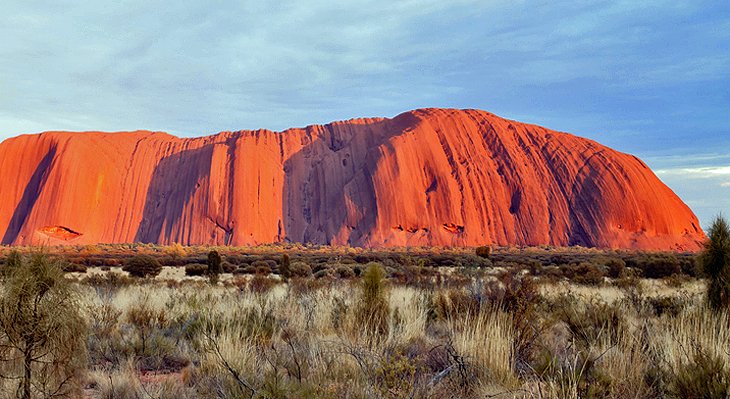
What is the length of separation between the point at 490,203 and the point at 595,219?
1379cm

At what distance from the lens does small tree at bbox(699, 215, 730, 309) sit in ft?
25.8

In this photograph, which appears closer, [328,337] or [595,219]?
[328,337]

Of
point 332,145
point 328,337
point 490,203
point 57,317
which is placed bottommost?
point 328,337

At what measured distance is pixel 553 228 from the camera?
70.6 meters

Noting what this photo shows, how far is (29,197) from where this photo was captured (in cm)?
7425

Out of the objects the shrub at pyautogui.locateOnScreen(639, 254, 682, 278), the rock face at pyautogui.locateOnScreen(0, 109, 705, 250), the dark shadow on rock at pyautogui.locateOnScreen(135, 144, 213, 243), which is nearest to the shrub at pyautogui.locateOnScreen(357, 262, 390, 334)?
the shrub at pyautogui.locateOnScreen(639, 254, 682, 278)

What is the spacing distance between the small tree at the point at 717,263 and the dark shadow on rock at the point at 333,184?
57.9 meters

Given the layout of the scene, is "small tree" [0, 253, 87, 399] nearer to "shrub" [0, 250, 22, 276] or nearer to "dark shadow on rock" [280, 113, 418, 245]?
"shrub" [0, 250, 22, 276]

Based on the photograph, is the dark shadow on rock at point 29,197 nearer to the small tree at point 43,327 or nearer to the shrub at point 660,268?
the shrub at point 660,268

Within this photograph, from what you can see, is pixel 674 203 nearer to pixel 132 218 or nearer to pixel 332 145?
pixel 332 145

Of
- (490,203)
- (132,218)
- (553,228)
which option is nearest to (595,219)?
(553,228)

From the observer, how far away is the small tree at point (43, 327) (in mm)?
4305

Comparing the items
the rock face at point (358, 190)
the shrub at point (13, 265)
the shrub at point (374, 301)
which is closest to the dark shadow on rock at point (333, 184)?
the rock face at point (358, 190)

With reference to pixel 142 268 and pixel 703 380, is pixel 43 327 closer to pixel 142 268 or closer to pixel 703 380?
pixel 703 380
